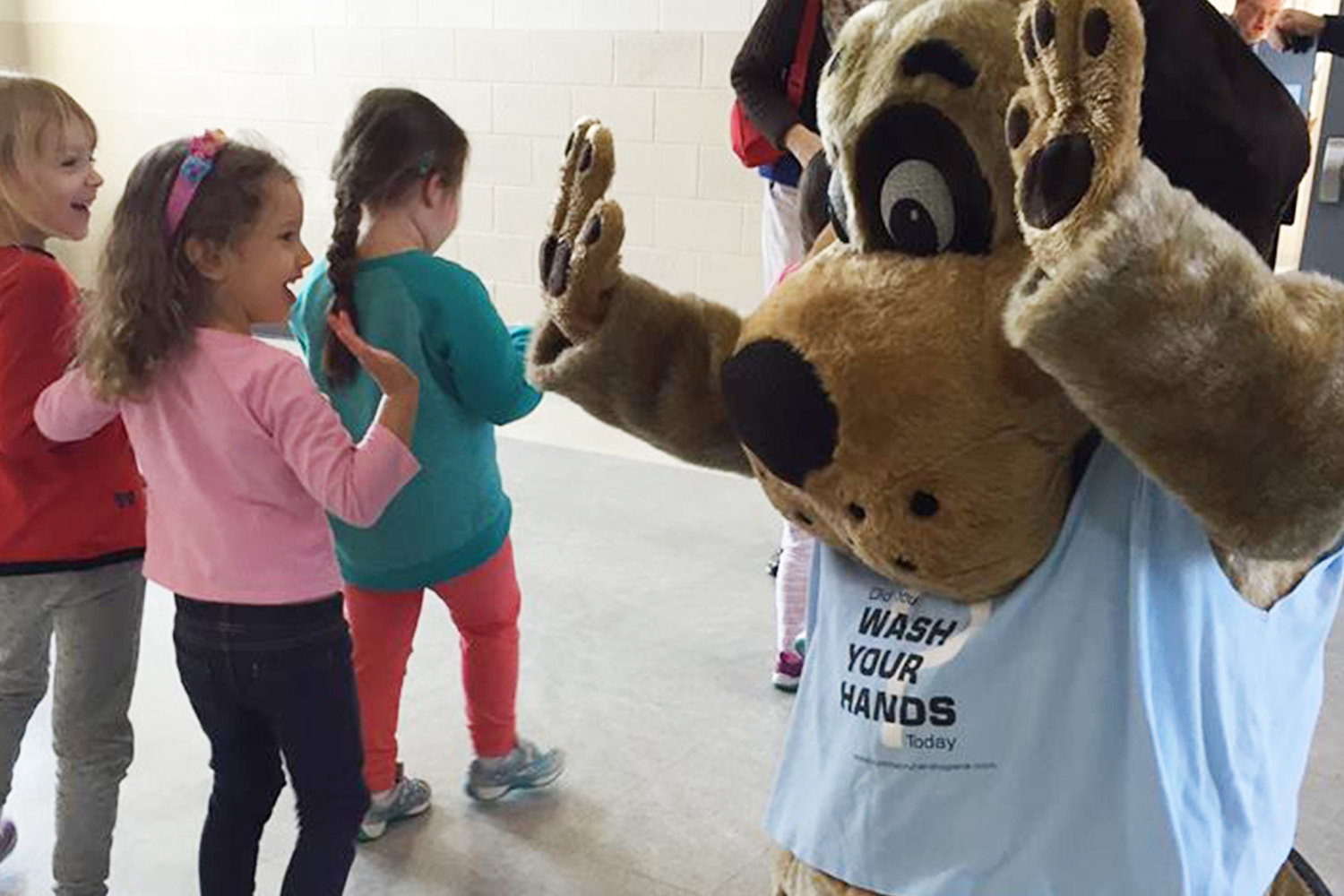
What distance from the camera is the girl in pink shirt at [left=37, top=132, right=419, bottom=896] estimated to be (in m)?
1.53

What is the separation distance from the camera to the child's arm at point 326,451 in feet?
4.99

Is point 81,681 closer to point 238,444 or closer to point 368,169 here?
point 238,444

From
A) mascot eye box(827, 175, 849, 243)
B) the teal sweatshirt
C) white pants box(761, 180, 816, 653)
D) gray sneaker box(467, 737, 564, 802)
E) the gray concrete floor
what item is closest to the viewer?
mascot eye box(827, 175, 849, 243)

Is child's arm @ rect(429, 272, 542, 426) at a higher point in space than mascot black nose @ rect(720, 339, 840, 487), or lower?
lower

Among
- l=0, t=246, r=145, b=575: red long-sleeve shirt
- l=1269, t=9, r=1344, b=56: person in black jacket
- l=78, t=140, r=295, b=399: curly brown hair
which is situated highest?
l=1269, t=9, r=1344, b=56: person in black jacket

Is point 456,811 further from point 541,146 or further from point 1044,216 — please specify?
point 541,146

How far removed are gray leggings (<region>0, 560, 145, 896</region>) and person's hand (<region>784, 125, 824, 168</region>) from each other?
1.21m

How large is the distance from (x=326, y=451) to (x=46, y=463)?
47 cm

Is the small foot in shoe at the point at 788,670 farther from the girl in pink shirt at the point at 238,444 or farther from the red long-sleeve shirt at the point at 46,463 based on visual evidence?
the red long-sleeve shirt at the point at 46,463

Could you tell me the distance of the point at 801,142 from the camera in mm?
2297

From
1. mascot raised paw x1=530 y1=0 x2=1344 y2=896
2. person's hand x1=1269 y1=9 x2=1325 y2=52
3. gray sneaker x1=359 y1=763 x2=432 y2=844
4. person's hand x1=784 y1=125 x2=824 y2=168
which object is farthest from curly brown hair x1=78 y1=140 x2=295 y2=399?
person's hand x1=1269 y1=9 x2=1325 y2=52

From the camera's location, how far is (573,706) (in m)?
2.53

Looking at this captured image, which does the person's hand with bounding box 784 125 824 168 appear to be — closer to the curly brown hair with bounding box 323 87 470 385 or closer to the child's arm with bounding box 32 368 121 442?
the curly brown hair with bounding box 323 87 470 385

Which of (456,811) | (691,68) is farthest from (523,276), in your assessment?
(456,811)
